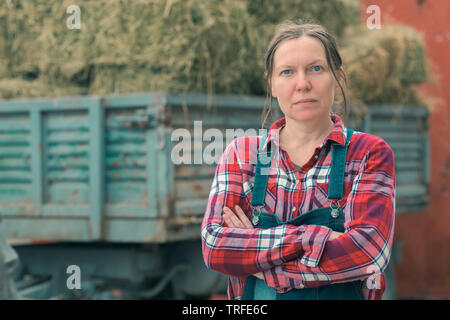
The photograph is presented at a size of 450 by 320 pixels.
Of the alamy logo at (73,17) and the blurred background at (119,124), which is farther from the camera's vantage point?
the alamy logo at (73,17)

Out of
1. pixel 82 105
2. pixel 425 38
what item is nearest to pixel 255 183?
pixel 82 105

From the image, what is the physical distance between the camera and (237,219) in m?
1.65

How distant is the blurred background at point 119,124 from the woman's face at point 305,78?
2.21m

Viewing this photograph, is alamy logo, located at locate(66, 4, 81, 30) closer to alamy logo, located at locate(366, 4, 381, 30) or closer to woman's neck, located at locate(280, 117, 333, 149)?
alamy logo, located at locate(366, 4, 381, 30)

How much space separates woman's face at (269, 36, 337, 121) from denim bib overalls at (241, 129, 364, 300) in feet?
0.37

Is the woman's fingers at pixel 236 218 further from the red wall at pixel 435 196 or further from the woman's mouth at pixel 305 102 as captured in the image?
the red wall at pixel 435 196

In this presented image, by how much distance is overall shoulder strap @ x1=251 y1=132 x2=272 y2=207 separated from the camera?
1597 mm

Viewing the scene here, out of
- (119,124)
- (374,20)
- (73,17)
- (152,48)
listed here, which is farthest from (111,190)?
(374,20)

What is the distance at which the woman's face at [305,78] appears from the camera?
5.19ft

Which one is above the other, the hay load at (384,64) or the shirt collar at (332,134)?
the hay load at (384,64)

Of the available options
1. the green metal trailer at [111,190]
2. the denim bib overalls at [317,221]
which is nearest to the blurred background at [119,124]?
the green metal trailer at [111,190]

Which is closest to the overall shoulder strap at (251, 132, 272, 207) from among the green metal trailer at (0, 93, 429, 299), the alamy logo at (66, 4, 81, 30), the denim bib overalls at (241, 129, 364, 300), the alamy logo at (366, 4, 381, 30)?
the denim bib overalls at (241, 129, 364, 300)

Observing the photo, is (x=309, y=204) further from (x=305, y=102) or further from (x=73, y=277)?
(x=73, y=277)
